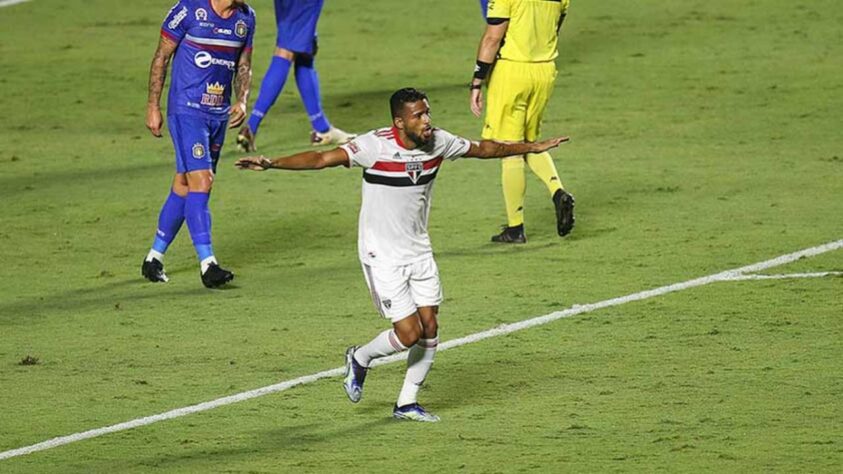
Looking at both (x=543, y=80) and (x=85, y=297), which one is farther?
(x=543, y=80)

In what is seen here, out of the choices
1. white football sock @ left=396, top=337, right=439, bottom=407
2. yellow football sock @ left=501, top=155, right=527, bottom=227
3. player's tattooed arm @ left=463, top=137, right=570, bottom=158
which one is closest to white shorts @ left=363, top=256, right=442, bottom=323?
white football sock @ left=396, top=337, right=439, bottom=407

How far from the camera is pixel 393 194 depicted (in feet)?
28.9

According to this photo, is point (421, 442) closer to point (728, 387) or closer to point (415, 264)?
point (415, 264)

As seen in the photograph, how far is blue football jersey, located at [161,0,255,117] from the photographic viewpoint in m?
11.7

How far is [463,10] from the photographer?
23359mm

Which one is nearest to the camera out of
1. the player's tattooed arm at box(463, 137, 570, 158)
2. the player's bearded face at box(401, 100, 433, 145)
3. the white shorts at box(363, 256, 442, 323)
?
the player's bearded face at box(401, 100, 433, 145)

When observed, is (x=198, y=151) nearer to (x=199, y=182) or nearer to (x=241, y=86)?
(x=199, y=182)

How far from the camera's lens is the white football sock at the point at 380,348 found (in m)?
8.81

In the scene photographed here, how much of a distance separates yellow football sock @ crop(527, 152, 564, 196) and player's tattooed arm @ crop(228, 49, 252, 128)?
2.19m

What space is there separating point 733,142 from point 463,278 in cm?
540

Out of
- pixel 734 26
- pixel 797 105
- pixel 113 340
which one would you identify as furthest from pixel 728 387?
pixel 734 26

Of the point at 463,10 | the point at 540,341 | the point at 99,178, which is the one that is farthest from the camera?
the point at 463,10

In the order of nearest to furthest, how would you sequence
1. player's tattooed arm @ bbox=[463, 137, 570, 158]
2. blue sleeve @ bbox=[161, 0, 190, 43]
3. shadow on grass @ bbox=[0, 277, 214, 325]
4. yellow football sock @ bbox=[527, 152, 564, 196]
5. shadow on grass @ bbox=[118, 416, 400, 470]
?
shadow on grass @ bbox=[118, 416, 400, 470] → player's tattooed arm @ bbox=[463, 137, 570, 158] → shadow on grass @ bbox=[0, 277, 214, 325] → blue sleeve @ bbox=[161, 0, 190, 43] → yellow football sock @ bbox=[527, 152, 564, 196]

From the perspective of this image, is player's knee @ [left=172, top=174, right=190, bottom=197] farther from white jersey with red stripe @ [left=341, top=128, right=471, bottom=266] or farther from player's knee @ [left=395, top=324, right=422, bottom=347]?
player's knee @ [left=395, top=324, right=422, bottom=347]
